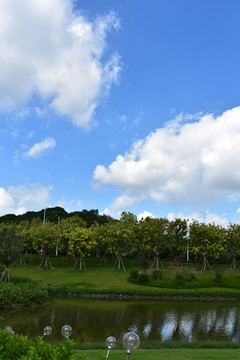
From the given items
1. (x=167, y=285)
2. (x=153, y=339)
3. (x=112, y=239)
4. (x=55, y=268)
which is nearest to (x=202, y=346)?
(x=153, y=339)

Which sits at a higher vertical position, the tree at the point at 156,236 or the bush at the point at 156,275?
the tree at the point at 156,236

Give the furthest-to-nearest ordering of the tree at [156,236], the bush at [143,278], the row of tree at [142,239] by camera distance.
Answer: the tree at [156,236] < the row of tree at [142,239] < the bush at [143,278]

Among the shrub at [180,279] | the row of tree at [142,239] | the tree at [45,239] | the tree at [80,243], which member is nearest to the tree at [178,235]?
the row of tree at [142,239]

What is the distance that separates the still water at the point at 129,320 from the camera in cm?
1930

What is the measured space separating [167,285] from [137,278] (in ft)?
15.1

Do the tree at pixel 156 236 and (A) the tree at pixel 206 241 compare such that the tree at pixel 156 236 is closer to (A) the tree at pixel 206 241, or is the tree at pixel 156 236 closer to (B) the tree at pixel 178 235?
(B) the tree at pixel 178 235

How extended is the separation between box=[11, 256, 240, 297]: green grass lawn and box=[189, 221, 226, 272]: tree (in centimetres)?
343

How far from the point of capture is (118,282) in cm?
4303

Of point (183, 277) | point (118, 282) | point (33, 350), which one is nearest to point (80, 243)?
point (118, 282)

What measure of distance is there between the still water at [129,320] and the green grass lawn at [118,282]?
6.04 metres

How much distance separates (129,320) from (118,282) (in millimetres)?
19867

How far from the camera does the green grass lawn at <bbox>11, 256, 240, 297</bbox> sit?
3872 centimetres

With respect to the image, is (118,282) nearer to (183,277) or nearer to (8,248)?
(183,277)

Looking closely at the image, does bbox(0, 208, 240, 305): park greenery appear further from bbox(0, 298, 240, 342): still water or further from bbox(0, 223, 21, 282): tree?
bbox(0, 298, 240, 342): still water
